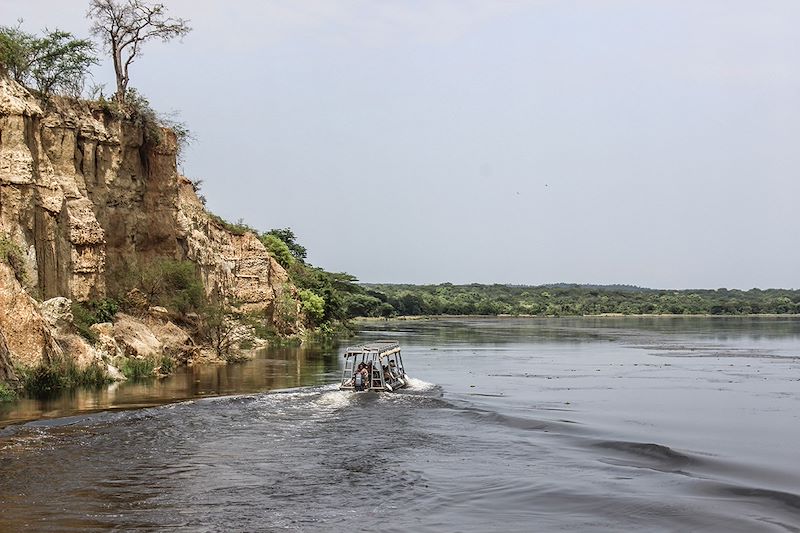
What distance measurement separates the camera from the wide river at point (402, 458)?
1539 centimetres

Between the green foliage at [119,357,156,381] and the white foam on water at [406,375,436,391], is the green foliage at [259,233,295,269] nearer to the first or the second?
the green foliage at [119,357,156,381]

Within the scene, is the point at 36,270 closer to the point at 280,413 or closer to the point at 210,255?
the point at 280,413

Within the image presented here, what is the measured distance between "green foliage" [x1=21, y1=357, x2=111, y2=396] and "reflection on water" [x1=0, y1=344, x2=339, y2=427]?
22.2 inches

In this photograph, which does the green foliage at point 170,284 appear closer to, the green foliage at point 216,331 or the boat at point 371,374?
the green foliage at point 216,331

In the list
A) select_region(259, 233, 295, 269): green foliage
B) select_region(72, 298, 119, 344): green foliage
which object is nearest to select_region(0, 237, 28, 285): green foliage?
select_region(72, 298, 119, 344): green foliage

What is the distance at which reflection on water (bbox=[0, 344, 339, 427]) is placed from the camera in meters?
26.4

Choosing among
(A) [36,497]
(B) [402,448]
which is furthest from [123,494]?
(B) [402,448]

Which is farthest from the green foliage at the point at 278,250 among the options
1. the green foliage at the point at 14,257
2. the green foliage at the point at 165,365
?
the green foliage at the point at 14,257

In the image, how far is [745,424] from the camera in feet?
91.5

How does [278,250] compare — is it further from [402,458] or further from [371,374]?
[402,458]

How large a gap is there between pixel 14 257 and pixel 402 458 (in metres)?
19.4

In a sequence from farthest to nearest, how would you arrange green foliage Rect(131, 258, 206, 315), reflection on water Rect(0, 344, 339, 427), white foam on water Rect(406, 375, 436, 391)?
green foliage Rect(131, 258, 206, 315) < white foam on water Rect(406, 375, 436, 391) < reflection on water Rect(0, 344, 339, 427)

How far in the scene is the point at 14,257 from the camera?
106 feet

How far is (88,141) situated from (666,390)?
99.7ft
